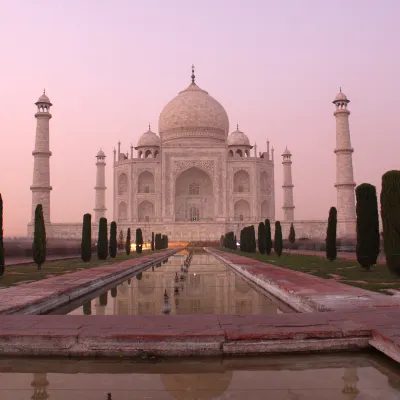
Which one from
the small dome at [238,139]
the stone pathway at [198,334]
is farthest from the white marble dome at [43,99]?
the stone pathway at [198,334]

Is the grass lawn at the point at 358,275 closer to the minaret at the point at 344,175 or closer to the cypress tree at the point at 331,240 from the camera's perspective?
the cypress tree at the point at 331,240

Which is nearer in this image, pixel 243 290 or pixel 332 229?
pixel 243 290

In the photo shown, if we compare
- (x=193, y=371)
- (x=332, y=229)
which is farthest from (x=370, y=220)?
(x=193, y=371)

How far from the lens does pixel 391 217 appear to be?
6484 millimetres

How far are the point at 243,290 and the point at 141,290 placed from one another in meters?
1.31

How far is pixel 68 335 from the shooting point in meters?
2.56

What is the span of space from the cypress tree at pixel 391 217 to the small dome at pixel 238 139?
3106cm

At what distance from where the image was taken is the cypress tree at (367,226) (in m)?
8.02

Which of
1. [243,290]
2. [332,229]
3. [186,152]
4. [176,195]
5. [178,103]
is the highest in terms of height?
[178,103]

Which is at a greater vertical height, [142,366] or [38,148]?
[38,148]

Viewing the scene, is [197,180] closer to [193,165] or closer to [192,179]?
[192,179]

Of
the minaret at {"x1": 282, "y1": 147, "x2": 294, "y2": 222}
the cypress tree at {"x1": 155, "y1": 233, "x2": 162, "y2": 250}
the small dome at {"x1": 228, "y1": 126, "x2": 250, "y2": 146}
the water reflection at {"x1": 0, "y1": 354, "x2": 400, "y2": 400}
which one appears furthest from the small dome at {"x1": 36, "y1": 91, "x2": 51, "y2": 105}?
the water reflection at {"x1": 0, "y1": 354, "x2": 400, "y2": 400}

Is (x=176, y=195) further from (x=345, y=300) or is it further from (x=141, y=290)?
(x=345, y=300)

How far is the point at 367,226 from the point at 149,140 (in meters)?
30.3
